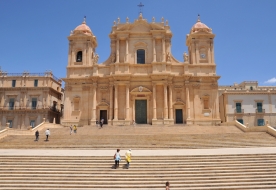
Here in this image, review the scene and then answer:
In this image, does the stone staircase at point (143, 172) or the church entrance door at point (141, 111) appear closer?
the stone staircase at point (143, 172)

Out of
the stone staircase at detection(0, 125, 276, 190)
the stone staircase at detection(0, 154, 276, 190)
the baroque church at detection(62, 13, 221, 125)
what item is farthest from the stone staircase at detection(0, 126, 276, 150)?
the baroque church at detection(62, 13, 221, 125)

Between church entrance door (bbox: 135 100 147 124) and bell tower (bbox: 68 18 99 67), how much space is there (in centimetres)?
957

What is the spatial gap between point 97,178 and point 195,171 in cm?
509

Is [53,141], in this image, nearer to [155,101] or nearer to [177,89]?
[155,101]

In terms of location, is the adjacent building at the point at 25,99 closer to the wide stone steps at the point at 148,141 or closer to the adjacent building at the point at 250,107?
the wide stone steps at the point at 148,141

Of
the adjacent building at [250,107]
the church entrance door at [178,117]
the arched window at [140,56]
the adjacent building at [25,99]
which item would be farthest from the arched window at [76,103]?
the adjacent building at [250,107]

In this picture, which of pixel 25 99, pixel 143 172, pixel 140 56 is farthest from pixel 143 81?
pixel 143 172

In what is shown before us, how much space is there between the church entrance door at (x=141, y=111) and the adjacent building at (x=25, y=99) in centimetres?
1563

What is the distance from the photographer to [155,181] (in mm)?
13320

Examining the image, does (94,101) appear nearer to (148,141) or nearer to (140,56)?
(140,56)

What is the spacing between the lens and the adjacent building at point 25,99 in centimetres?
4434

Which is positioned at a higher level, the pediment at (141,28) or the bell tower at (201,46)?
the pediment at (141,28)

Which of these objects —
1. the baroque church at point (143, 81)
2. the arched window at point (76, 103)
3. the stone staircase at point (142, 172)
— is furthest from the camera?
the arched window at point (76, 103)

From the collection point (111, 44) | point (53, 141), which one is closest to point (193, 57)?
point (111, 44)
